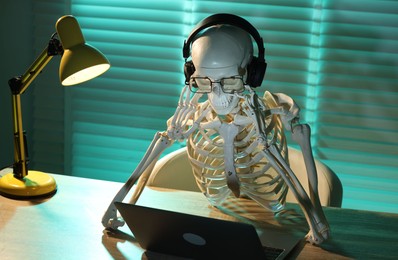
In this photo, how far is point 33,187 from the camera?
196 cm

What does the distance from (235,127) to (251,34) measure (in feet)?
0.78

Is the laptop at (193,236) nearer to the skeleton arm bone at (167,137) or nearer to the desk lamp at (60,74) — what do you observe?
the skeleton arm bone at (167,137)

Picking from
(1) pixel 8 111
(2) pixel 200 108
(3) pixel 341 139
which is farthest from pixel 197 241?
(1) pixel 8 111

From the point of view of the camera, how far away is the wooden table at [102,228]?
1644mm

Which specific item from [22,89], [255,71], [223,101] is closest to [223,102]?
[223,101]

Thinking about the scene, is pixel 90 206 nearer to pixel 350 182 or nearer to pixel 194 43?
pixel 194 43

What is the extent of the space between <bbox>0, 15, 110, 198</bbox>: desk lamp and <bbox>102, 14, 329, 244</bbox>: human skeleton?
27 centimetres

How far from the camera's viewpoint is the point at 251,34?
1.69 m

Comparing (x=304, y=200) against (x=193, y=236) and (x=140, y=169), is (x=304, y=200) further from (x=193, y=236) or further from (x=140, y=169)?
(x=140, y=169)

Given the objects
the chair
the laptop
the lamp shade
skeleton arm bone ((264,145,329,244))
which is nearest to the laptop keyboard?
the laptop

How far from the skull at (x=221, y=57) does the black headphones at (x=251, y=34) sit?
2 cm

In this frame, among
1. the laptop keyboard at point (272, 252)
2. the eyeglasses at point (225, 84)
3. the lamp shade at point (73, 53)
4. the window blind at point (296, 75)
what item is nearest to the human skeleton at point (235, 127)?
the eyeglasses at point (225, 84)

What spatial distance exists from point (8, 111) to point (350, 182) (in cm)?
161

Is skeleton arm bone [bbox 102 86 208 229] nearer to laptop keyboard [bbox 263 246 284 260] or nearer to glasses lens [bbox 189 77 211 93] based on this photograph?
glasses lens [bbox 189 77 211 93]
